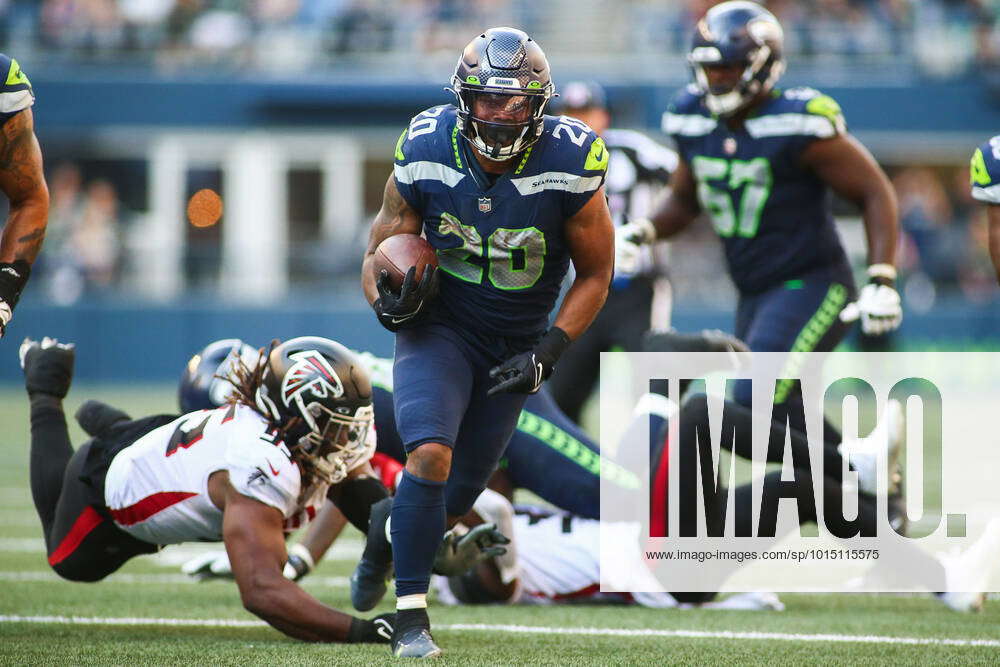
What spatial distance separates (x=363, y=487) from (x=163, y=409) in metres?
8.13

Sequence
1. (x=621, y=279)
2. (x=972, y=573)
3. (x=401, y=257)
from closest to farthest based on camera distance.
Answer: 1. (x=401, y=257)
2. (x=972, y=573)
3. (x=621, y=279)

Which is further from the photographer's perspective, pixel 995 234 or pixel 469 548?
pixel 995 234

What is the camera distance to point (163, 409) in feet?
40.2

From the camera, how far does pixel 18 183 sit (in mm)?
4465

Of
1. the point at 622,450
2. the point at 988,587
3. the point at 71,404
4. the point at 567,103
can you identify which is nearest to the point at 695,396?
the point at 622,450

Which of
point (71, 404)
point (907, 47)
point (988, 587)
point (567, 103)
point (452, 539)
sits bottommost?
point (71, 404)

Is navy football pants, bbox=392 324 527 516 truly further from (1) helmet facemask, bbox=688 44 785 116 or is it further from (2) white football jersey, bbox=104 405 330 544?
(1) helmet facemask, bbox=688 44 785 116

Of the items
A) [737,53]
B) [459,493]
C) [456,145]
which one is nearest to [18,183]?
[456,145]

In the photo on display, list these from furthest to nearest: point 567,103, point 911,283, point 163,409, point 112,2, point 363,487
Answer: point 112,2 < point 911,283 < point 163,409 < point 567,103 < point 363,487

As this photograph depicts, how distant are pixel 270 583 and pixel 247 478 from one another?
12.1 inches

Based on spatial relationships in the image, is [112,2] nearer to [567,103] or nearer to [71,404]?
[71,404]

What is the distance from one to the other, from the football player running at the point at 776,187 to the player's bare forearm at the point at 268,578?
2037mm

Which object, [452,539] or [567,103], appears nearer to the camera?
[452,539]

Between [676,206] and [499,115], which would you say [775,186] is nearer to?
[676,206]
